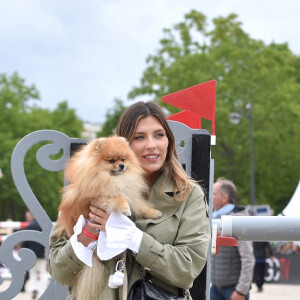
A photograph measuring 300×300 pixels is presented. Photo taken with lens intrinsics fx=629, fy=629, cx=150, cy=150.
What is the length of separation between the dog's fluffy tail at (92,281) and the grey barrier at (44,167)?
83cm

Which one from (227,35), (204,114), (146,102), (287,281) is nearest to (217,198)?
(204,114)

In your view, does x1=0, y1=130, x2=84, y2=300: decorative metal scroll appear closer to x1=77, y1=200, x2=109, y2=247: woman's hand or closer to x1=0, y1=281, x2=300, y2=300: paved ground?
x1=77, y1=200, x2=109, y2=247: woman's hand

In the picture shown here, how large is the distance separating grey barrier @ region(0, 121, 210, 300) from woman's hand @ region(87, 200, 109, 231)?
0.83 meters

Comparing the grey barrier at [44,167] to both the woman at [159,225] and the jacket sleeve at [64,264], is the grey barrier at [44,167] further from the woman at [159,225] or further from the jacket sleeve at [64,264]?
the jacket sleeve at [64,264]

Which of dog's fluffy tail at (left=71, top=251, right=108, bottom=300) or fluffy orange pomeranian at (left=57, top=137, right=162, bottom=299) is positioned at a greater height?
fluffy orange pomeranian at (left=57, top=137, right=162, bottom=299)

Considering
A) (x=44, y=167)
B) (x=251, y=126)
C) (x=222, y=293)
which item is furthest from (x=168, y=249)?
(x=251, y=126)

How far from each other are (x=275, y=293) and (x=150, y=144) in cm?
1152

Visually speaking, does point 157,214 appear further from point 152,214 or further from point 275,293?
point 275,293

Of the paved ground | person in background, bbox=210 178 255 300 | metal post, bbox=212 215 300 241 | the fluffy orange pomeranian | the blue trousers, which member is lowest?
the paved ground

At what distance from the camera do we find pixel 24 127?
3372 cm

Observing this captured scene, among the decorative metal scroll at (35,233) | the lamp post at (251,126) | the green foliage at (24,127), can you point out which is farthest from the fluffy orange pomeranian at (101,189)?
the green foliage at (24,127)

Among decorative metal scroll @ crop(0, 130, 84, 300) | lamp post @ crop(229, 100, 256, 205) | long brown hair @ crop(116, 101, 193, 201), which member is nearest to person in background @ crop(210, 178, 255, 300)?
decorative metal scroll @ crop(0, 130, 84, 300)

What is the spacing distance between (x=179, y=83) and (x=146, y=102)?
83.9ft

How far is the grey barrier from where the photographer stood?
3752 mm
